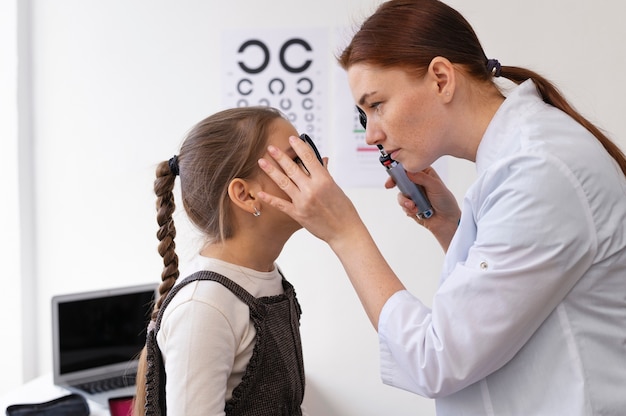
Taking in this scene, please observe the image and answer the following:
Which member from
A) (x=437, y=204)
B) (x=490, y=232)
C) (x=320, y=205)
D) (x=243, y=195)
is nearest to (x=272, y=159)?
(x=243, y=195)

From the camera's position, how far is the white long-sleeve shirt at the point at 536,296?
90cm

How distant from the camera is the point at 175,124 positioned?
2.61 m

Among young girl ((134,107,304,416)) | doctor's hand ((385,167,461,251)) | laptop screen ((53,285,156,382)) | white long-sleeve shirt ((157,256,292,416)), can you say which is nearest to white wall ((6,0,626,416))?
laptop screen ((53,285,156,382))

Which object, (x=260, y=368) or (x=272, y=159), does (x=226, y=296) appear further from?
(x=272, y=159)

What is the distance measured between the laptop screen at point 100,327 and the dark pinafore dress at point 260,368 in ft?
3.25

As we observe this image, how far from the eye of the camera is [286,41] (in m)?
2.52

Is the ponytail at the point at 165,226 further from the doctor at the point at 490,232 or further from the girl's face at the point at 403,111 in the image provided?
the girl's face at the point at 403,111

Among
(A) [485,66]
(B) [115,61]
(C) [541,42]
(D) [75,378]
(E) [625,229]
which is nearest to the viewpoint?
(E) [625,229]

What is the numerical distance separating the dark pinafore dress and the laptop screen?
0.99 metres

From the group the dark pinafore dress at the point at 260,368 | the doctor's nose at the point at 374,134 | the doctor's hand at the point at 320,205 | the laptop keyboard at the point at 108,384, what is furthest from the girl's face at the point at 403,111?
the laptop keyboard at the point at 108,384

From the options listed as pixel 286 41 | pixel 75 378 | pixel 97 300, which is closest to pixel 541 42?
pixel 286 41

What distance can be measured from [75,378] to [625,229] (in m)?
1.70

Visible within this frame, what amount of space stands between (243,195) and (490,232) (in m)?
0.53

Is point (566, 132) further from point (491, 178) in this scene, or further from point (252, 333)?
point (252, 333)
